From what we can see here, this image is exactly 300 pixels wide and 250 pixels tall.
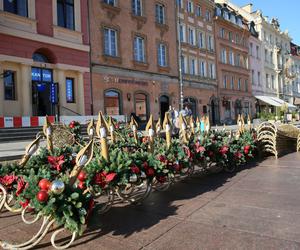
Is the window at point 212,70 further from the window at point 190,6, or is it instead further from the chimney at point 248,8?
the chimney at point 248,8

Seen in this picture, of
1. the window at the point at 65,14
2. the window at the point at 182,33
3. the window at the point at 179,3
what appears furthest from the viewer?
the window at the point at 182,33

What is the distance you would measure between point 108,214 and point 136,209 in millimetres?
377

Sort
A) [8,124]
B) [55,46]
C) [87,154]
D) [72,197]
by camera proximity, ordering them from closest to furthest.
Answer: [72,197]
[87,154]
[8,124]
[55,46]

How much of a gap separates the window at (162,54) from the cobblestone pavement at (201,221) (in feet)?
67.1

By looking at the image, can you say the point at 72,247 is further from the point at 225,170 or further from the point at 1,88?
the point at 1,88

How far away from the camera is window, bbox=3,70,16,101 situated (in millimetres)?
15742

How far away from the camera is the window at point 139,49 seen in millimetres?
22656

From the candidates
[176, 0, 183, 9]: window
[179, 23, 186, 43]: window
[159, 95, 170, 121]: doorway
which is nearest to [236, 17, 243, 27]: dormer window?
Answer: [176, 0, 183, 9]: window

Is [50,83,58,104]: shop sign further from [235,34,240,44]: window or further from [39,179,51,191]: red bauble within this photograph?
[235,34,240,44]: window

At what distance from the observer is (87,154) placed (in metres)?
3.19

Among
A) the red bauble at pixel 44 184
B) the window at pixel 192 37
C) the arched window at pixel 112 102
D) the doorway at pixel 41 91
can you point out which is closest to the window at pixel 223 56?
the window at pixel 192 37

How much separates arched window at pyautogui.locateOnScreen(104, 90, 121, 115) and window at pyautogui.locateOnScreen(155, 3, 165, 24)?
301 inches

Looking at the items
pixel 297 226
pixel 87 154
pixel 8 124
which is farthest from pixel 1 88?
pixel 297 226

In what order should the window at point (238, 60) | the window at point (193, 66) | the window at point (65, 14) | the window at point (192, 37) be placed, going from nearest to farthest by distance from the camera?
the window at point (65, 14), the window at point (193, 66), the window at point (192, 37), the window at point (238, 60)
